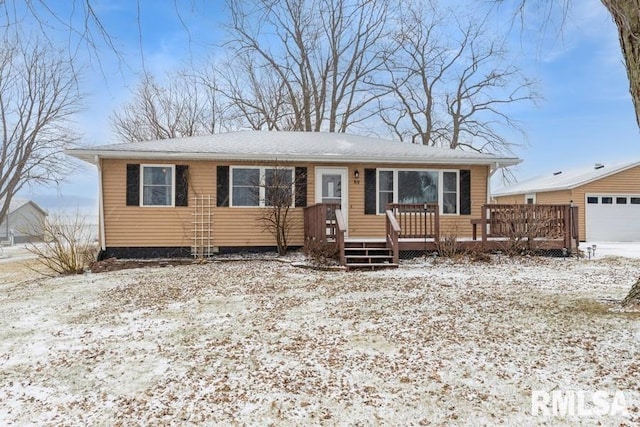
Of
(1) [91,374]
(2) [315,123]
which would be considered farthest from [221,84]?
(1) [91,374]

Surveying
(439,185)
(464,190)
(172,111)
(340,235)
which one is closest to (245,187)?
(340,235)

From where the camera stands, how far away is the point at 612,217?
17578 millimetres

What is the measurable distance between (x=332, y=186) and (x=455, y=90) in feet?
51.7

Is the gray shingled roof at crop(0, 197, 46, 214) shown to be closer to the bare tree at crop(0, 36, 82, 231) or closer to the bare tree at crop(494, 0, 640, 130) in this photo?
the bare tree at crop(0, 36, 82, 231)

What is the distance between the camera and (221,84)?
23.3 meters

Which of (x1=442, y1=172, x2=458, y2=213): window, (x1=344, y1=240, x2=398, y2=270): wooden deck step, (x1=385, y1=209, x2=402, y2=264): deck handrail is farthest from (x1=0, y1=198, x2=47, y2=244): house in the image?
(x1=442, y1=172, x2=458, y2=213): window

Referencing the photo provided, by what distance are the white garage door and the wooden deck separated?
9154 millimetres

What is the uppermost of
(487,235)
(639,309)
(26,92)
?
(26,92)

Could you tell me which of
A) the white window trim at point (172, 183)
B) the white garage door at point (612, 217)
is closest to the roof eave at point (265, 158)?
the white window trim at point (172, 183)

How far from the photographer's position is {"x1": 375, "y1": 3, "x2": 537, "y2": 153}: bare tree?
73.2 feet

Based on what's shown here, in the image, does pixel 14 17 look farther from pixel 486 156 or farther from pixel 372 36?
pixel 372 36

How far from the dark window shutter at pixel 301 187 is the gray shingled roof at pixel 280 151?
423 millimetres

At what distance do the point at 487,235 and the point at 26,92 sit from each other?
2412 centimetres

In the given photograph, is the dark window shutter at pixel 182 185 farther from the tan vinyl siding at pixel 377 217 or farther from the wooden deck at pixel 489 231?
the tan vinyl siding at pixel 377 217
